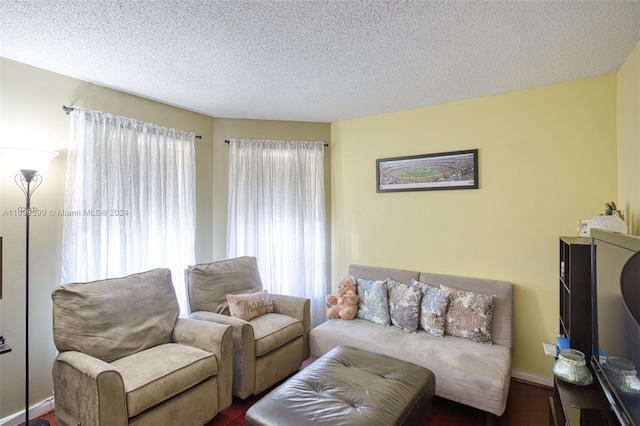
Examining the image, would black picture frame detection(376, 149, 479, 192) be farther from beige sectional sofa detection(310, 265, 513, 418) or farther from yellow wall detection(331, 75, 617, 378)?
beige sectional sofa detection(310, 265, 513, 418)

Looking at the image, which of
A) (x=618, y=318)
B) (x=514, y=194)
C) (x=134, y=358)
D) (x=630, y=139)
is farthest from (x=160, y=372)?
(x=630, y=139)

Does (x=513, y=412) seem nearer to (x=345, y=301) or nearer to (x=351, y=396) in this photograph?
(x=351, y=396)

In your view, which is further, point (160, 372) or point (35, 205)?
point (35, 205)

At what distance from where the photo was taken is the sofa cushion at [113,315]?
1.87m

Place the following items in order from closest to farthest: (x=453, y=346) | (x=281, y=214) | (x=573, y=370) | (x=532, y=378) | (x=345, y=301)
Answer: (x=573, y=370), (x=453, y=346), (x=532, y=378), (x=345, y=301), (x=281, y=214)

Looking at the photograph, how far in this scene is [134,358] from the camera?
1944mm

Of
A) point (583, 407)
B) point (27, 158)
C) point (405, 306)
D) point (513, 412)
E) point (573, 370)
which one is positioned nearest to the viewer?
point (583, 407)

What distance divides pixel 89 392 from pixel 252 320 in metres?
1.21

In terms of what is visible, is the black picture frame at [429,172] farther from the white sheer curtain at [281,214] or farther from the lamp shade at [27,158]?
the lamp shade at [27,158]

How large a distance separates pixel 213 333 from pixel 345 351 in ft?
2.98

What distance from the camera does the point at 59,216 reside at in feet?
7.61

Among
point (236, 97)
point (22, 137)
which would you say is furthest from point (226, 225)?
point (22, 137)

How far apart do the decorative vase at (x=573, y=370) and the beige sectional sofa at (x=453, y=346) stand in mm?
429

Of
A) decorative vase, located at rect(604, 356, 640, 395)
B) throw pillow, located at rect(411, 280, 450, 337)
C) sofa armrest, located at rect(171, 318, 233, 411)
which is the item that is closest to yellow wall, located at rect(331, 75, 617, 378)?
throw pillow, located at rect(411, 280, 450, 337)
